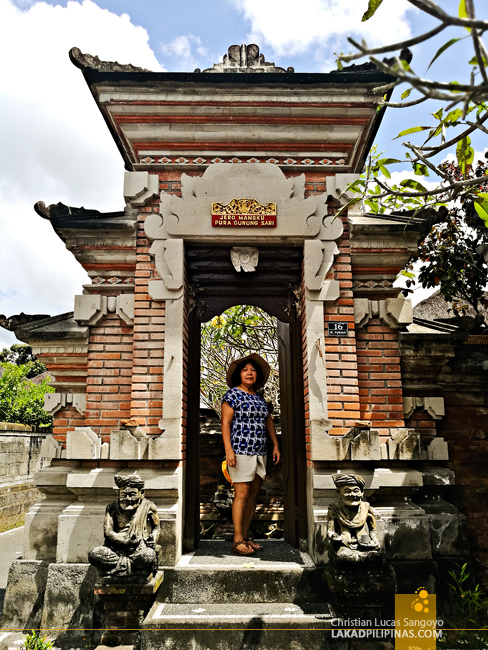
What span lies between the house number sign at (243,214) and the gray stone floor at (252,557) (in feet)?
11.5

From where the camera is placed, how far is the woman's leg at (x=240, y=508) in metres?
5.00

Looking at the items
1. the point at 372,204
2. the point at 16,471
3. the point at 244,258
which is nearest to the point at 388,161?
the point at 372,204

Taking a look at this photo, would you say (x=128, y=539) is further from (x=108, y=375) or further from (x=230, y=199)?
(x=230, y=199)

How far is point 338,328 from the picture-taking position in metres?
5.11

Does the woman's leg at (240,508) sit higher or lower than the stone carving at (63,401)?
lower

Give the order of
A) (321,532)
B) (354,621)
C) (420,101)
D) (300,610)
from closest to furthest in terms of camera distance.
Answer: (420,101), (354,621), (300,610), (321,532)

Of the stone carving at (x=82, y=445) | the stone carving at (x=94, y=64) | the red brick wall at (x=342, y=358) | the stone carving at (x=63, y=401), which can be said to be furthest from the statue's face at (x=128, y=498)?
the stone carving at (x=94, y=64)

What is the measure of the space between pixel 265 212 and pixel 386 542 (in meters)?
3.68

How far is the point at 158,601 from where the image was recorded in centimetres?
427

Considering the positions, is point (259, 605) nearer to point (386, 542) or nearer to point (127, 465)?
point (386, 542)

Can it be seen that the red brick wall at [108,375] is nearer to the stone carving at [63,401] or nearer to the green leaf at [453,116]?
the stone carving at [63,401]

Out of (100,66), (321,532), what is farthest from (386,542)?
(100,66)

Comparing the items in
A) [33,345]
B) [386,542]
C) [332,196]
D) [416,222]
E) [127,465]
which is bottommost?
[386,542]

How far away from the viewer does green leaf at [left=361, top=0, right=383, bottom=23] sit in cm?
263
